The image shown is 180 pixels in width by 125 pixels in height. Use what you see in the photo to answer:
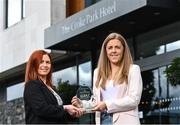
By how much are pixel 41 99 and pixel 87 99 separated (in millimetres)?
456

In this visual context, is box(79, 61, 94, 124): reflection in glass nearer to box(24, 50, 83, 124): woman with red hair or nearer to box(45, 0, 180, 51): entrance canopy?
box(45, 0, 180, 51): entrance canopy

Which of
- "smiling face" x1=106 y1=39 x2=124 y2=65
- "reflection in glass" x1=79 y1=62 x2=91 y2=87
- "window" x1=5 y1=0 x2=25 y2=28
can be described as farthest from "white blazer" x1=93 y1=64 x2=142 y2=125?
"window" x1=5 y1=0 x2=25 y2=28

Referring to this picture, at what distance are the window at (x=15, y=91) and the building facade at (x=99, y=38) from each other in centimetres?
162

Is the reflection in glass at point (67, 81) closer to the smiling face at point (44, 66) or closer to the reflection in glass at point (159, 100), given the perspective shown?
the reflection in glass at point (159, 100)

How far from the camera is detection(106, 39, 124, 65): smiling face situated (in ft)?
13.6

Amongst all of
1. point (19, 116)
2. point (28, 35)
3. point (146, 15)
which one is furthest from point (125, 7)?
point (19, 116)

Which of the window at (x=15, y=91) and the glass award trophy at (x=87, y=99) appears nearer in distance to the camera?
the glass award trophy at (x=87, y=99)

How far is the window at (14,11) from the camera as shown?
1872 cm

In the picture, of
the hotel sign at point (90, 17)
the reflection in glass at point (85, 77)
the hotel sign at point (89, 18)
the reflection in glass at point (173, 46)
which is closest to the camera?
the hotel sign at point (89, 18)

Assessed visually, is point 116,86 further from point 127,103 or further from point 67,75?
point 67,75

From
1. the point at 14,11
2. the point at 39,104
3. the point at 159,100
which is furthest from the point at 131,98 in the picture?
the point at 14,11

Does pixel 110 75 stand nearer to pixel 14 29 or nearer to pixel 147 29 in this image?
pixel 147 29

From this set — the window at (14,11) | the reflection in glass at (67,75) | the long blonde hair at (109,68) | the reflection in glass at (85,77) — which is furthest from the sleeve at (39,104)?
the window at (14,11)

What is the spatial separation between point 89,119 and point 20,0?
5.85 metres
